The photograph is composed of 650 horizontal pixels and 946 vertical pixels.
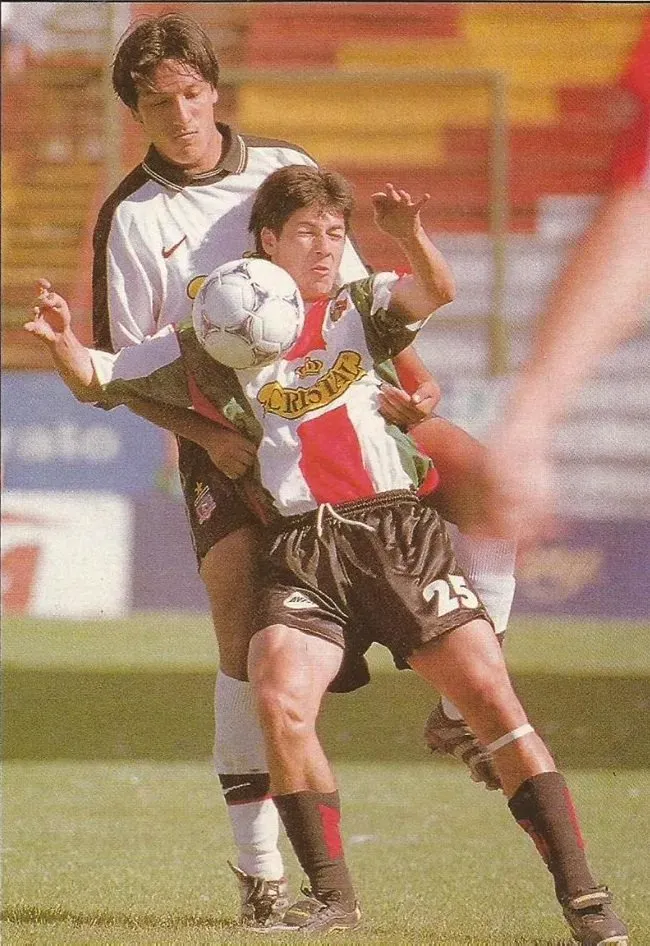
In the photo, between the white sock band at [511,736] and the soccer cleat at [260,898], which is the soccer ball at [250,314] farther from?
the soccer cleat at [260,898]

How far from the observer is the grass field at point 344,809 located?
9.11 feet

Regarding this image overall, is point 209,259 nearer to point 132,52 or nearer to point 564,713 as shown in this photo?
point 132,52

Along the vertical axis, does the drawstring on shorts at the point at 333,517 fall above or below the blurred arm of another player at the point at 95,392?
below

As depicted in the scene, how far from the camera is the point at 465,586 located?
266cm

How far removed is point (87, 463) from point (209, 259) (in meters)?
6.10

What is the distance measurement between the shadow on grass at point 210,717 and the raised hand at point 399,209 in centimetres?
157

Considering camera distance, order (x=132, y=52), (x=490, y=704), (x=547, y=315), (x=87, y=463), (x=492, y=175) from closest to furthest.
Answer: (x=490, y=704) → (x=132, y=52) → (x=547, y=315) → (x=87, y=463) → (x=492, y=175)

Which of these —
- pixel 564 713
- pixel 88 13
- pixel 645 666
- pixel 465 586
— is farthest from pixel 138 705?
pixel 88 13

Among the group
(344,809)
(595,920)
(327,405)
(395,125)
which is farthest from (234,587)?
(395,125)

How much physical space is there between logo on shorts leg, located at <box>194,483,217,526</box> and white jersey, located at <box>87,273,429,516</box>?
0.23m

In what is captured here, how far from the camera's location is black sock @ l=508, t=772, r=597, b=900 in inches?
98.7

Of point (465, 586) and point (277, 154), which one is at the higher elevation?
point (277, 154)

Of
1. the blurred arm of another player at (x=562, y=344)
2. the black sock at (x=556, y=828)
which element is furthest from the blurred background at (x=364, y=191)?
the black sock at (x=556, y=828)

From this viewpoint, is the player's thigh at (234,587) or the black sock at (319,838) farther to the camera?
the player's thigh at (234,587)
